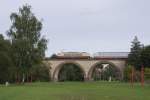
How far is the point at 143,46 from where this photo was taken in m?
113

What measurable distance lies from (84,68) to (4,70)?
41.9 m

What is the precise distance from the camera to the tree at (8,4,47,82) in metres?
69.1

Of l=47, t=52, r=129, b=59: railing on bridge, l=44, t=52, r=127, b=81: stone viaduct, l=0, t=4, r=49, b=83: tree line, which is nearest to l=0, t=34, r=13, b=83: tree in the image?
l=0, t=4, r=49, b=83: tree line

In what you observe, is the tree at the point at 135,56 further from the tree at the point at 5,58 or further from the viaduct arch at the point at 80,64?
the tree at the point at 5,58

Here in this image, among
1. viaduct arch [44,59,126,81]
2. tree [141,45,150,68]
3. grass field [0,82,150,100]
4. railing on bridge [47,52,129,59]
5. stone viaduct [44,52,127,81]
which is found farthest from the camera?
railing on bridge [47,52,129,59]

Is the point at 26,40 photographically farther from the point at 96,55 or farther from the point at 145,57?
the point at 96,55

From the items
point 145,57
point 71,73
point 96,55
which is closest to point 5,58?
point 145,57

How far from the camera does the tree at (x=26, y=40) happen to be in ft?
227

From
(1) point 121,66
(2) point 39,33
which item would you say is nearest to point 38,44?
(2) point 39,33

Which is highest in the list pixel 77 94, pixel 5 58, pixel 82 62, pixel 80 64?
pixel 82 62

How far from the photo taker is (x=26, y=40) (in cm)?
6919

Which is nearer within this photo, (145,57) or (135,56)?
(145,57)

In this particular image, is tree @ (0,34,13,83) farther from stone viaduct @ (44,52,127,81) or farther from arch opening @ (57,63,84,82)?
arch opening @ (57,63,84,82)

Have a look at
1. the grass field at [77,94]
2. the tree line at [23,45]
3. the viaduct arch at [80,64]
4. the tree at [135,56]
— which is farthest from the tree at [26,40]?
the viaduct arch at [80,64]
